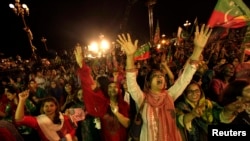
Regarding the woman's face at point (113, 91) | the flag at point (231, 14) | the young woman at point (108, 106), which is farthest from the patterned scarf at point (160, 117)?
the flag at point (231, 14)

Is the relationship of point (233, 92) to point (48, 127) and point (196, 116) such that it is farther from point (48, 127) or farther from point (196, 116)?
point (48, 127)

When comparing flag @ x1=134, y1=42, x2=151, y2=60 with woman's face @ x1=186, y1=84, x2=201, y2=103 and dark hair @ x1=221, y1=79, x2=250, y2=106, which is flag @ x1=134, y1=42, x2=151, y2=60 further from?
dark hair @ x1=221, y1=79, x2=250, y2=106

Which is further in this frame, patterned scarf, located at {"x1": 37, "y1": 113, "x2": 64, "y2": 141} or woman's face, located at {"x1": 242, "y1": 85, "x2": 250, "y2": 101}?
patterned scarf, located at {"x1": 37, "y1": 113, "x2": 64, "y2": 141}

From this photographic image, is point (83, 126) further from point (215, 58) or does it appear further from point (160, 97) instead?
point (215, 58)

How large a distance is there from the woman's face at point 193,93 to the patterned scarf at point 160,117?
1.40ft

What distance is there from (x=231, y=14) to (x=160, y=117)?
2.00 meters

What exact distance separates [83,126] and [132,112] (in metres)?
0.91

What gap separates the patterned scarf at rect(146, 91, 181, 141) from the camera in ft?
11.5

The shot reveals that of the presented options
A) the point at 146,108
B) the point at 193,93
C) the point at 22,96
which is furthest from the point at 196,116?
the point at 22,96

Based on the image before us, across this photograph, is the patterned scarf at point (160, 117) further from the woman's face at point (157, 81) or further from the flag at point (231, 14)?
the flag at point (231, 14)

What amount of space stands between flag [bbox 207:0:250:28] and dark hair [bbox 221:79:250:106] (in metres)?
1.09

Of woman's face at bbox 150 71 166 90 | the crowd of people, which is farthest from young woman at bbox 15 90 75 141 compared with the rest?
woman's face at bbox 150 71 166 90

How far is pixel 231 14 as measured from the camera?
4516mm

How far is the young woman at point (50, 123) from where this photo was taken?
12.9 ft
